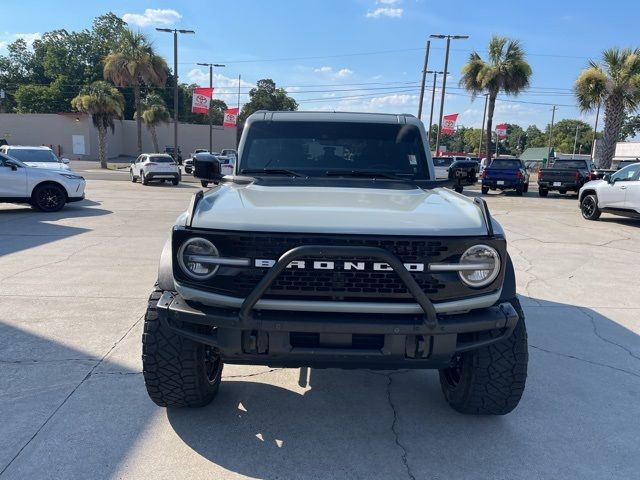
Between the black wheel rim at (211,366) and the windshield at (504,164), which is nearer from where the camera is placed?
the black wheel rim at (211,366)

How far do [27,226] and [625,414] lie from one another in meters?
11.0

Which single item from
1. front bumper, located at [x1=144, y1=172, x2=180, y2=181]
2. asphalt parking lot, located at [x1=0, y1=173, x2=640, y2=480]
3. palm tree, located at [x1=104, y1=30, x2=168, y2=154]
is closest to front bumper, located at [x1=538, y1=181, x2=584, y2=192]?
front bumper, located at [x1=144, y1=172, x2=180, y2=181]

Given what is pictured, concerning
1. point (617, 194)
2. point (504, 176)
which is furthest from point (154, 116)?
point (617, 194)

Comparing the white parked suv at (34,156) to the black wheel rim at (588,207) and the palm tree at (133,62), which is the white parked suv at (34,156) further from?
the palm tree at (133,62)

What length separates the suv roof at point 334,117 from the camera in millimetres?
4480

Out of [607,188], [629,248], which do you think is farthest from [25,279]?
[607,188]

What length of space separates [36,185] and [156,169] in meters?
12.1

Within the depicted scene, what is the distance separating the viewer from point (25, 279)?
645cm

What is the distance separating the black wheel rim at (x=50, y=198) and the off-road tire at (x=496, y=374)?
12401mm

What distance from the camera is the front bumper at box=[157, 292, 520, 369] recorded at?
8.33 feet

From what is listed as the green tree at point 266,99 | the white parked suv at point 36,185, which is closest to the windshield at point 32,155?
the white parked suv at point 36,185

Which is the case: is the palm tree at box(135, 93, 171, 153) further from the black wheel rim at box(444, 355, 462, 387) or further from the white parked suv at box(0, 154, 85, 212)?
the black wheel rim at box(444, 355, 462, 387)

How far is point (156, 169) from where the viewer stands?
2448 centimetres

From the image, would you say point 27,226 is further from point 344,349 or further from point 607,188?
point 607,188
